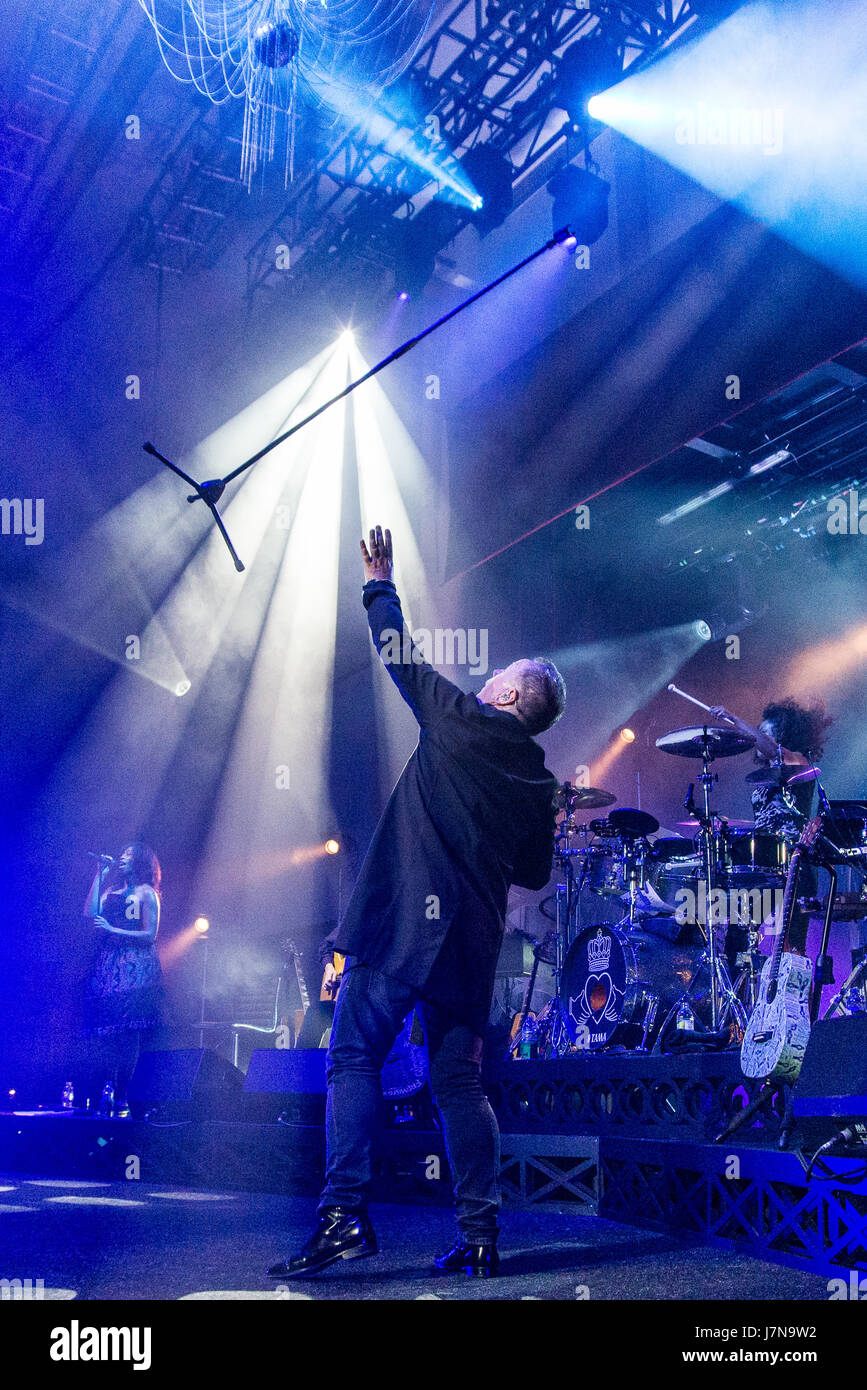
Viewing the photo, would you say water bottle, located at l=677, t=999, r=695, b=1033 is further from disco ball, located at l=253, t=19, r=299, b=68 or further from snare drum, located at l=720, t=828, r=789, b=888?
disco ball, located at l=253, t=19, r=299, b=68

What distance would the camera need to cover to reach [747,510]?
8211 millimetres

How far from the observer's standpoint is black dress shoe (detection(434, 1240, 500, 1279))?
242 centimetres

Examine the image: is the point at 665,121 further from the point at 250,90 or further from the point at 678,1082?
the point at 678,1082

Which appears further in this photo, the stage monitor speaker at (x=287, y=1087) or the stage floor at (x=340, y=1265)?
the stage monitor speaker at (x=287, y=1087)

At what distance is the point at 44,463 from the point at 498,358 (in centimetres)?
357

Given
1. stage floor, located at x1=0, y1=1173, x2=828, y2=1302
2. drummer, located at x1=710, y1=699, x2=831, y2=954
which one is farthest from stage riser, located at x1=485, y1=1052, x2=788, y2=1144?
drummer, located at x1=710, y1=699, x2=831, y2=954

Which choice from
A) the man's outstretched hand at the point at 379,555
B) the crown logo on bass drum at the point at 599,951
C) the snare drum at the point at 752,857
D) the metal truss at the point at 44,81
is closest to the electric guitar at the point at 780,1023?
the man's outstretched hand at the point at 379,555

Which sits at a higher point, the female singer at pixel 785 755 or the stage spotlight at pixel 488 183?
the stage spotlight at pixel 488 183

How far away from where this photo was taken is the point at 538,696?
281 centimetres

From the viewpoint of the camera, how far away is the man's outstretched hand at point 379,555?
275 centimetres

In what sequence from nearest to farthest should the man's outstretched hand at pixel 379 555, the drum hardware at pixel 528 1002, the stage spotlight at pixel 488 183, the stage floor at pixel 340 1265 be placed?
1. the stage floor at pixel 340 1265
2. the man's outstretched hand at pixel 379 555
3. the drum hardware at pixel 528 1002
4. the stage spotlight at pixel 488 183

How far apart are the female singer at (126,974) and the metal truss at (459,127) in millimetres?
4799

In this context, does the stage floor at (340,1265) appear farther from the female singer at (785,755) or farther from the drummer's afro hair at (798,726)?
the drummer's afro hair at (798,726)
